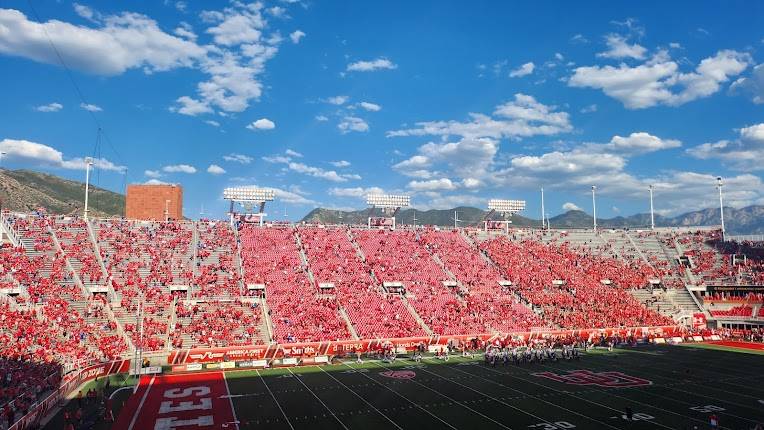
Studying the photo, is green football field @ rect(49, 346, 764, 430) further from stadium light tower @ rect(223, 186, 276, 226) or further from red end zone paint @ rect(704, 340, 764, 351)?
stadium light tower @ rect(223, 186, 276, 226)

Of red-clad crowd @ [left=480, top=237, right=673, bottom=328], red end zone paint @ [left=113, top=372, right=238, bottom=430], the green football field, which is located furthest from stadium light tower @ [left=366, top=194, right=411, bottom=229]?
red end zone paint @ [left=113, top=372, right=238, bottom=430]

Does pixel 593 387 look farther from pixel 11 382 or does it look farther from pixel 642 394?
pixel 11 382

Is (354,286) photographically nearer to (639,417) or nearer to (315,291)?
(315,291)

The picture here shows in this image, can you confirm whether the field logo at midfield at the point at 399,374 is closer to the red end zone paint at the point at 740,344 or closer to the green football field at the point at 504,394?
the green football field at the point at 504,394

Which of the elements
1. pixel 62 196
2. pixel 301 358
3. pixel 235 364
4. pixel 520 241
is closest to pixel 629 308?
pixel 520 241

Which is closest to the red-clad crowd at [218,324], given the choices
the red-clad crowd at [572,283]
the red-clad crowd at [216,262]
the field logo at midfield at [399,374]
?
the red-clad crowd at [216,262]

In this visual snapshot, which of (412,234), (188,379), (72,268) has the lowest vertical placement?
(188,379)

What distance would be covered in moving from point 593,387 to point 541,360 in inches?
346

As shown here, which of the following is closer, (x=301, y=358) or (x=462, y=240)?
(x=301, y=358)

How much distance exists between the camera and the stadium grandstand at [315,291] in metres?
37.0

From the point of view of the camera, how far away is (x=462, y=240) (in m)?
67.1

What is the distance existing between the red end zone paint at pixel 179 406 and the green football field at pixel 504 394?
673 mm

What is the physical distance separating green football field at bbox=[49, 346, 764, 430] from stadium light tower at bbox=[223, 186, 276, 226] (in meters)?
30.3

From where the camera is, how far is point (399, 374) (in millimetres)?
33094
